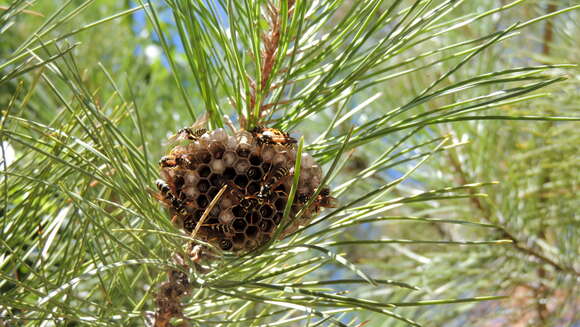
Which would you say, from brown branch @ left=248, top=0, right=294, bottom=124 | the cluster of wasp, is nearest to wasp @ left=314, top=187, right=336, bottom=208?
the cluster of wasp

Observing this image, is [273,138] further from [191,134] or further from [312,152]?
[312,152]

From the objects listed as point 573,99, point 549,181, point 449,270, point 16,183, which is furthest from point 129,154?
point 549,181

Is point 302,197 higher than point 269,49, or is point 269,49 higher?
point 269,49

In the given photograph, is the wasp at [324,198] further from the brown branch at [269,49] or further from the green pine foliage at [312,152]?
the brown branch at [269,49]

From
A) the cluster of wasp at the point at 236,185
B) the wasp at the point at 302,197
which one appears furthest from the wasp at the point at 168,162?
the wasp at the point at 302,197

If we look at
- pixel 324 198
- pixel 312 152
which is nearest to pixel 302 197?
pixel 324 198
